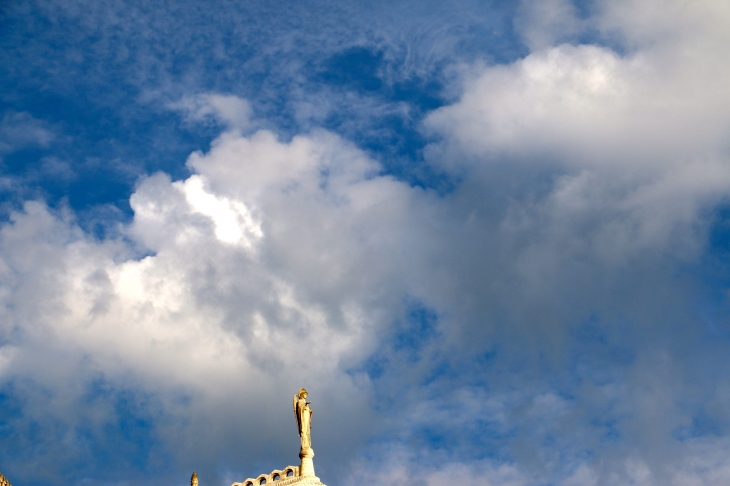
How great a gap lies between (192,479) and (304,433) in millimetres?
8415

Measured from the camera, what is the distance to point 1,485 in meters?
46.8

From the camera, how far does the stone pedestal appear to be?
163 ft

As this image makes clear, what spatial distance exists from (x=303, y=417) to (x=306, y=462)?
253 cm

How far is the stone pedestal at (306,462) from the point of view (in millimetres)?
49812

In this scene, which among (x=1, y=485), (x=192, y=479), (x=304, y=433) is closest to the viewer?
(x=1, y=485)

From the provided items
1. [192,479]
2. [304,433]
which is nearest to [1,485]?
[192,479]

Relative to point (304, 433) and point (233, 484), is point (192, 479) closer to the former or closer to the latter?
point (233, 484)

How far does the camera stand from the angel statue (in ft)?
167

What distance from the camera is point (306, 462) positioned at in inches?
1972

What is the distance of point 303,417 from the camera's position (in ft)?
168

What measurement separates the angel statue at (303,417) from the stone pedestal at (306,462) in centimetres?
16

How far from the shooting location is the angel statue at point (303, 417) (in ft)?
167

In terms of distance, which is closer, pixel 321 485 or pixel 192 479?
pixel 321 485

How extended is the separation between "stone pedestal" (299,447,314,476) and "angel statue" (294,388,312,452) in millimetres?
155
